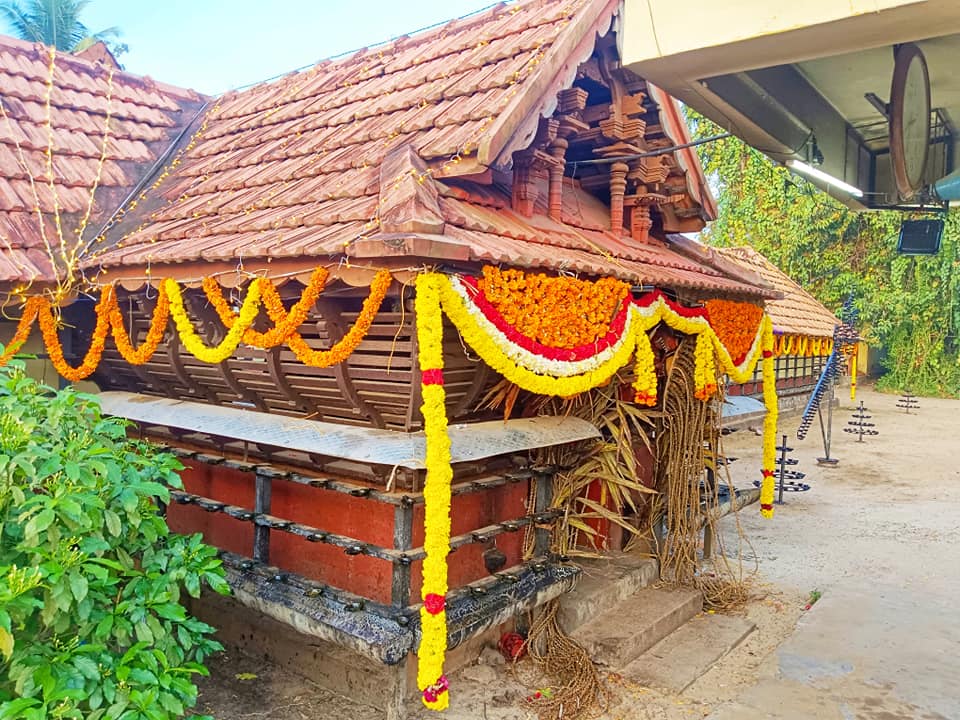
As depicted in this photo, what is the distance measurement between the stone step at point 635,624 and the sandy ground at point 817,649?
0.23 metres

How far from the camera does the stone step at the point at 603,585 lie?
5531mm

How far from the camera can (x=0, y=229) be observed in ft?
17.3

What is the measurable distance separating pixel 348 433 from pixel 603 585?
263 centimetres

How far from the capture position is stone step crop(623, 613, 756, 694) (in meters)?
5.18

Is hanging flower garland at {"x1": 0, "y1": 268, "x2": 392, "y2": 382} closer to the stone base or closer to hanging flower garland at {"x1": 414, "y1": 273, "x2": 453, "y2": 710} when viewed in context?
hanging flower garland at {"x1": 414, "y1": 273, "x2": 453, "y2": 710}

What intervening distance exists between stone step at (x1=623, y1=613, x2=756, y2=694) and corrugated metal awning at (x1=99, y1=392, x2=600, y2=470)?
168 cm

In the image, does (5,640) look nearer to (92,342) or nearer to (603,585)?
(92,342)

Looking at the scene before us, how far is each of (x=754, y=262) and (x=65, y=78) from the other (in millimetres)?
16569

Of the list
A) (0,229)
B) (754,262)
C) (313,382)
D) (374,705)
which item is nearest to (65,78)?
(0,229)

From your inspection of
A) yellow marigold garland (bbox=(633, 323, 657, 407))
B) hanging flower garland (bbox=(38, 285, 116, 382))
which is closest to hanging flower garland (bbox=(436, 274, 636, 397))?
yellow marigold garland (bbox=(633, 323, 657, 407))

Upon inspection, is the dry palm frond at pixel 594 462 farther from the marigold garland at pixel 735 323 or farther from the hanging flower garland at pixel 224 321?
the hanging flower garland at pixel 224 321

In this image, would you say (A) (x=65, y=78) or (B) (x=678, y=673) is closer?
(B) (x=678, y=673)

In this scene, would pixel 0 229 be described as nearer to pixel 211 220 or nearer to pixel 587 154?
pixel 211 220

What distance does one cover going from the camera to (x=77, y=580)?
2.85 metres
